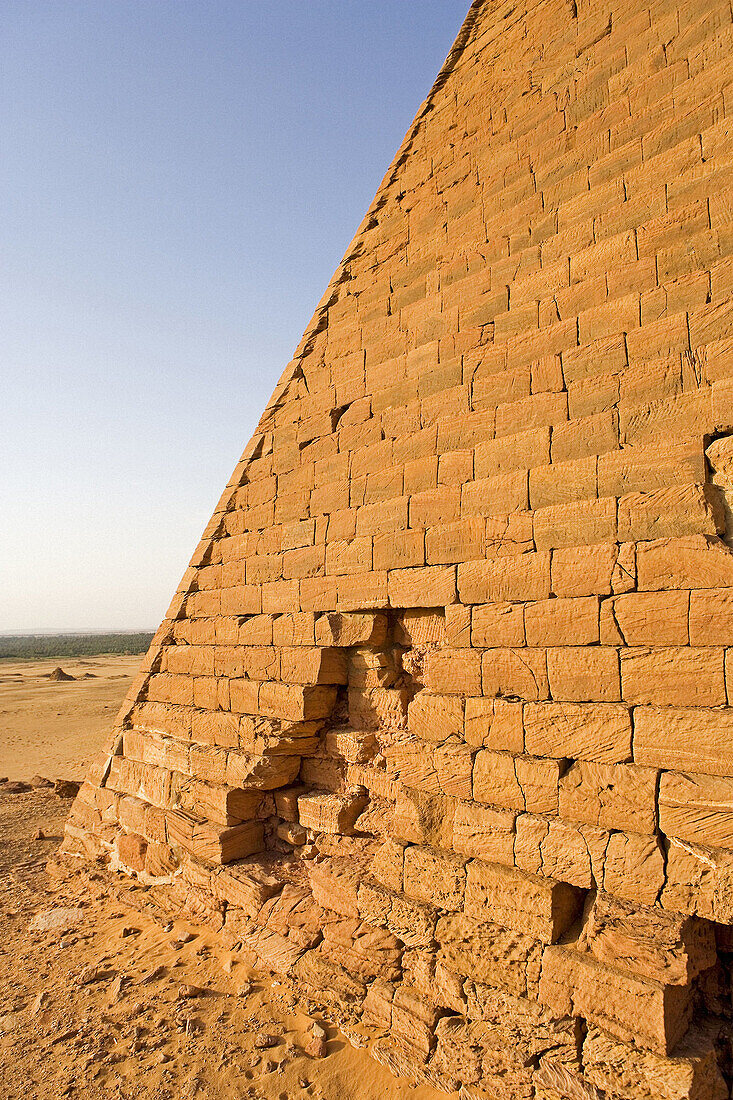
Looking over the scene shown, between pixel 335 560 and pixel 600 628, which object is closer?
pixel 600 628

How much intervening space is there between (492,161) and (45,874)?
8.50 metres

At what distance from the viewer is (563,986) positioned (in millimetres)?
3539

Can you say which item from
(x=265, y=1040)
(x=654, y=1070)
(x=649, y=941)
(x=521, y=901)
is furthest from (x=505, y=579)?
(x=265, y=1040)

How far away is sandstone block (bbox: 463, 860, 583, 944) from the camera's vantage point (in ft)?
12.2

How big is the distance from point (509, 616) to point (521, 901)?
1.66m

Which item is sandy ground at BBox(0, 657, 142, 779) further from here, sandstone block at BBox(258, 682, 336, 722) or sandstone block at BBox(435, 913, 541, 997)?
sandstone block at BBox(435, 913, 541, 997)

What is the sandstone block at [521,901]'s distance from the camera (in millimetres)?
3730

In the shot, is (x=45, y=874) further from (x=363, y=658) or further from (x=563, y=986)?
(x=563, y=986)

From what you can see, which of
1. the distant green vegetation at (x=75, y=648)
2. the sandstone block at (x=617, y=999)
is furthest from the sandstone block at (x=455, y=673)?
the distant green vegetation at (x=75, y=648)

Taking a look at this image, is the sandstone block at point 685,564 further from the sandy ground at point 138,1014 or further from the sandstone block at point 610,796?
the sandy ground at point 138,1014

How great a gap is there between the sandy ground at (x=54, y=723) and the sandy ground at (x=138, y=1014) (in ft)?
25.3

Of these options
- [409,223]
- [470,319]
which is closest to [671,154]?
[470,319]

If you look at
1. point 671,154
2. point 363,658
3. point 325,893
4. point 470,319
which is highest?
point 671,154

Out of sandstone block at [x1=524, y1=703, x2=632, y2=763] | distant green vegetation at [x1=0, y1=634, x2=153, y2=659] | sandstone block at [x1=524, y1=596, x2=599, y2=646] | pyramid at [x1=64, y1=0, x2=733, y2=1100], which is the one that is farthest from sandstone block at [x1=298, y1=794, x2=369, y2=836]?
distant green vegetation at [x1=0, y1=634, x2=153, y2=659]
